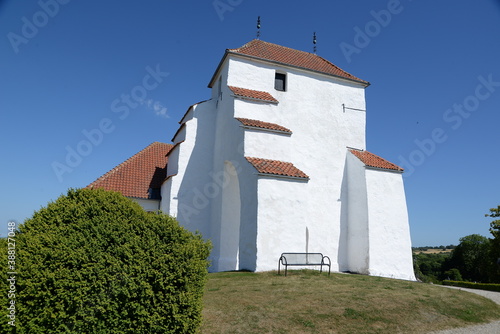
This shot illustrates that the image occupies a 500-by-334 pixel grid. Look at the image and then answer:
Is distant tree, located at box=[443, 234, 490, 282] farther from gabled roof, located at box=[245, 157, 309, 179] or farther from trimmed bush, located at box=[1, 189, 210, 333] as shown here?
trimmed bush, located at box=[1, 189, 210, 333]

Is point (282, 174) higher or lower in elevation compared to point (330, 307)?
higher

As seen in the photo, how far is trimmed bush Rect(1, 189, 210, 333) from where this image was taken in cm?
448

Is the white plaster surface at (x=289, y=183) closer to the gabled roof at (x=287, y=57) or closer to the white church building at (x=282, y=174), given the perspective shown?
the white church building at (x=282, y=174)

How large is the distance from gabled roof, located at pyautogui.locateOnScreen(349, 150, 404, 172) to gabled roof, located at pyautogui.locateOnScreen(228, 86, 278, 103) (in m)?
4.77

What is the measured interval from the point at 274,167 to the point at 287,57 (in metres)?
7.70

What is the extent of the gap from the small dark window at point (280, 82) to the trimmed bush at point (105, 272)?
37.9 feet

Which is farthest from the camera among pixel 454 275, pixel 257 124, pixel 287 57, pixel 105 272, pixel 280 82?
pixel 454 275

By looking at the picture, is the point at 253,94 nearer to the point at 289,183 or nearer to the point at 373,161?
the point at 289,183

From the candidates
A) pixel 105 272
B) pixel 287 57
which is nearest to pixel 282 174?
pixel 105 272

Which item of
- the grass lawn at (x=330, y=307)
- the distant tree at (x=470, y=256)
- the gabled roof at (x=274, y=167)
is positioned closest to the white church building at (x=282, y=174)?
the gabled roof at (x=274, y=167)

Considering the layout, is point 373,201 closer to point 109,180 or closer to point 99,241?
point 99,241

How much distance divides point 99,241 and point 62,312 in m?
1.05

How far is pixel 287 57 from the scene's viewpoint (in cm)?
1656

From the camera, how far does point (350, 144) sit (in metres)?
15.7
